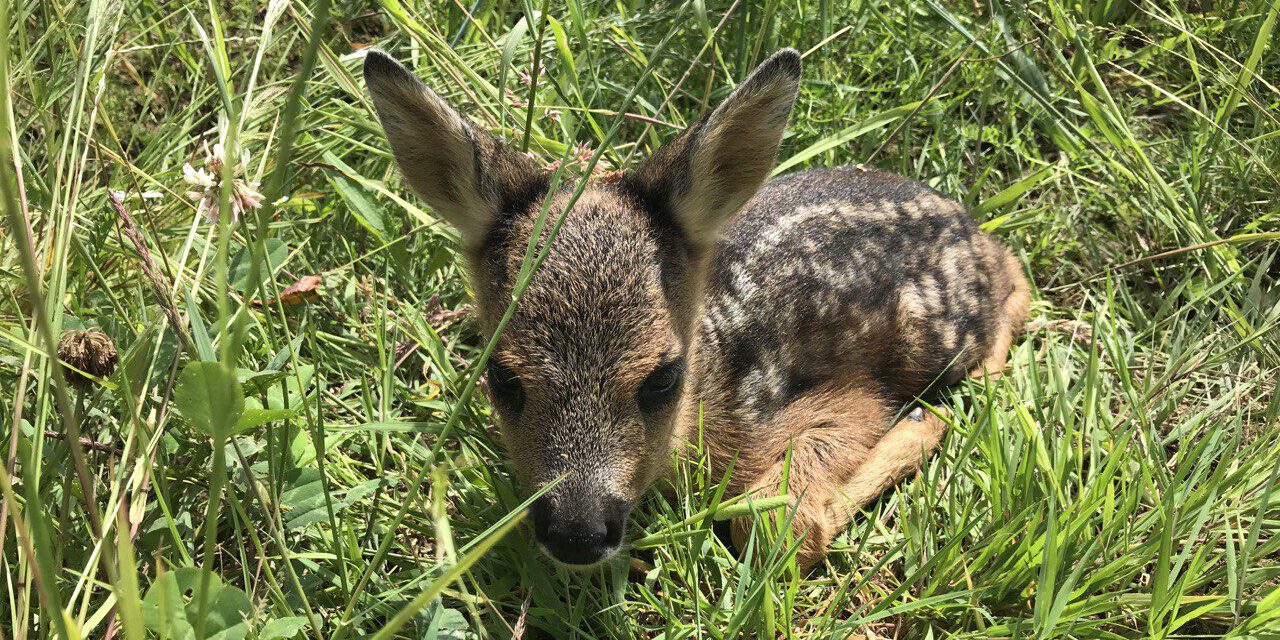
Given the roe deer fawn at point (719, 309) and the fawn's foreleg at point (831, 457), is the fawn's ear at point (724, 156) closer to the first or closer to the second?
the roe deer fawn at point (719, 309)

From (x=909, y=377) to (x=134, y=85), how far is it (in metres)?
3.66

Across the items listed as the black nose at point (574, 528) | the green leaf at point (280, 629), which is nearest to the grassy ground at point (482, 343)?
the green leaf at point (280, 629)

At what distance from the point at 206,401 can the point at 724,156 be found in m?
1.64

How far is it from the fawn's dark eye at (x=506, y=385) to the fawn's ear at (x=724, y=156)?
2.27ft

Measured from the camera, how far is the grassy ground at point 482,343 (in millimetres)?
2625

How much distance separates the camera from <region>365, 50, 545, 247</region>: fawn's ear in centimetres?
300

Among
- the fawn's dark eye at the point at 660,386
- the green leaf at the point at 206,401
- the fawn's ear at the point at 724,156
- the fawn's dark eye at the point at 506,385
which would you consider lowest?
the fawn's dark eye at the point at 660,386

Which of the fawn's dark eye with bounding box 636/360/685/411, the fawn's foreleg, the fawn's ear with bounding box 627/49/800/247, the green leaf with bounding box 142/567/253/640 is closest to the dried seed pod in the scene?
the green leaf with bounding box 142/567/253/640

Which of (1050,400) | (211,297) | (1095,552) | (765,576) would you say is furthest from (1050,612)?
(211,297)

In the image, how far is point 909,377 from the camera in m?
4.13

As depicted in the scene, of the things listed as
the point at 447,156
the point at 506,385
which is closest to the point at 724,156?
the point at 447,156

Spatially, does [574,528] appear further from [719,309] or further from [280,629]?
[719,309]

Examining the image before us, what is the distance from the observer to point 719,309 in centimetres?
363

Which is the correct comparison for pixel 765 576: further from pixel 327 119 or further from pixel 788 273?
pixel 327 119
